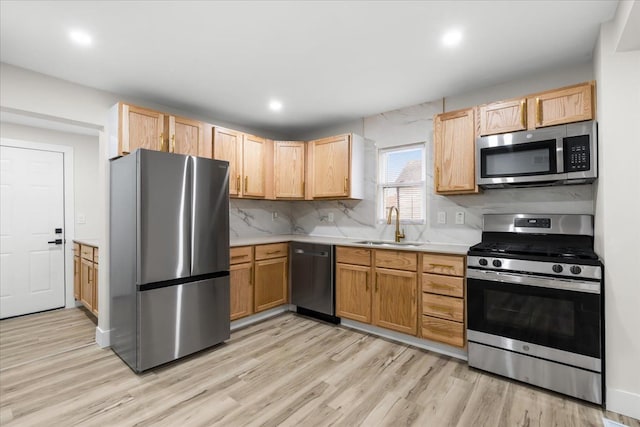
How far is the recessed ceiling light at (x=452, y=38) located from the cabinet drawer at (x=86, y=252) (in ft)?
13.5

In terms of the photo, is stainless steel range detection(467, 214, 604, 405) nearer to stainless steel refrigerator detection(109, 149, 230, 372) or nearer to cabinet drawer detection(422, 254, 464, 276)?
cabinet drawer detection(422, 254, 464, 276)

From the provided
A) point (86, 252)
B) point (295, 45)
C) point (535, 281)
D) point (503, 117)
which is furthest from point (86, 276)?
point (503, 117)

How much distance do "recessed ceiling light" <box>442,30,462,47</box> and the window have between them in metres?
1.40

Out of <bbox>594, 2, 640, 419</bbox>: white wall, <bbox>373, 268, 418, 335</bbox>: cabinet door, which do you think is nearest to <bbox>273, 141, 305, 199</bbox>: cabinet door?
<bbox>373, 268, 418, 335</bbox>: cabinet door

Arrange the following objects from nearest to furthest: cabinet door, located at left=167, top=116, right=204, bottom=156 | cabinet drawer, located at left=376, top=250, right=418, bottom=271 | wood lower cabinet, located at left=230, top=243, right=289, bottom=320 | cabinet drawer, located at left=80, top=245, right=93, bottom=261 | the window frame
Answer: cabinet drawer, located at left=376, top=250, right=418, bottom=271 < cabinet door, located at left=167, top=116, right=204, bottom=156 < wood lower cabinet, located at left=230, top=243, right=289, bottom=320 < the window frame < cabinet drawer, located at left=80, top=245, right=93, bottom=261

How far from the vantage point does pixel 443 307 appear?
9.02ft

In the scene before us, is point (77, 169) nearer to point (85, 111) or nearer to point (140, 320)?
point (85, 111)

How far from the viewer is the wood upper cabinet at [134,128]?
2828 mm

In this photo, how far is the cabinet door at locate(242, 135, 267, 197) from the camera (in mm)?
3824

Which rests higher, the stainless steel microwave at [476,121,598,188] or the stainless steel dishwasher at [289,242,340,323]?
the stainless steel microwave at [476,121,598,188]

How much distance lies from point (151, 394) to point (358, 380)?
4.89 ft

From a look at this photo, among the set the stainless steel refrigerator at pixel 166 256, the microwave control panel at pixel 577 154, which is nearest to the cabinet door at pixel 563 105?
the microwave control panel at pixel 577 154

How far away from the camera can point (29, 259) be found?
3.89 meters

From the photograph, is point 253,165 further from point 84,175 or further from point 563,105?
point 563,105
